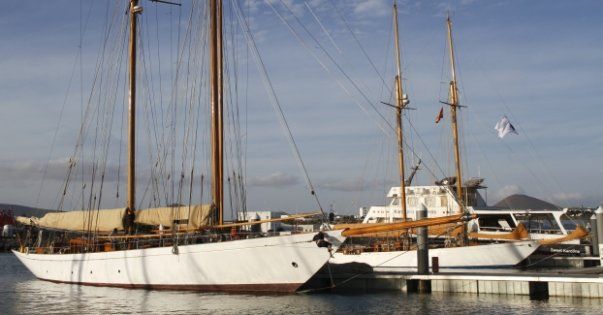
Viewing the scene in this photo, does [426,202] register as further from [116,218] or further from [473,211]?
[116,218]

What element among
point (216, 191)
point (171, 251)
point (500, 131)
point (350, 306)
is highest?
point (500, 131)

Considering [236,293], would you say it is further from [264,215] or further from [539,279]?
[264,215]

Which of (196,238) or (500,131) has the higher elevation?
(500,131)

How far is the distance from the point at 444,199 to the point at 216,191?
31.5 m

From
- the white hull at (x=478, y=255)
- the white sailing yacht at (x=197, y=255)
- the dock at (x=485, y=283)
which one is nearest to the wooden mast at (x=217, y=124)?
the white sailing yacht at (x=197, y=255)

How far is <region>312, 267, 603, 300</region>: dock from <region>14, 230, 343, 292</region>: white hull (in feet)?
9.73

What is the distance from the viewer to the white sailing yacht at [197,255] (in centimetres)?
3153

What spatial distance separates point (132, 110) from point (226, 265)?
1722cm

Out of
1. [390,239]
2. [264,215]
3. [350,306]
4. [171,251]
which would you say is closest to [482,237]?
[390,239]

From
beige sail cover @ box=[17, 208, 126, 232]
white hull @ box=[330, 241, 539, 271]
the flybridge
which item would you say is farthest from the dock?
the flybridge

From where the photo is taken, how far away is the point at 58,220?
4316cm

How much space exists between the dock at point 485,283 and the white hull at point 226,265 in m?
2.97

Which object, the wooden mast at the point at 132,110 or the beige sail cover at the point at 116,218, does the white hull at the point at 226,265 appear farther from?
the wooden mast at the point at 132,110

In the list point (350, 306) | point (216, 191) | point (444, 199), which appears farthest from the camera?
point (444, 199)
